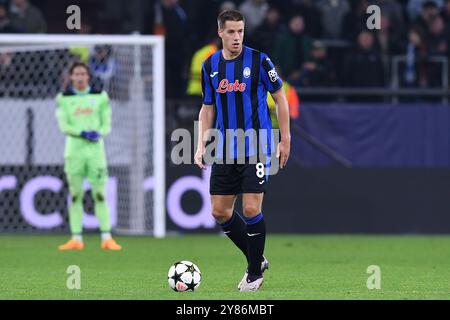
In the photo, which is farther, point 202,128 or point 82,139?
point 82,139

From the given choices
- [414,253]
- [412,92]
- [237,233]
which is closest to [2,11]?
[412,92]

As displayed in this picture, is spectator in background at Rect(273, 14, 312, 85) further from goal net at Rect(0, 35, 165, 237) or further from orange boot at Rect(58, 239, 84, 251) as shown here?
orange boot at Rect(58, 239, 84, 251)

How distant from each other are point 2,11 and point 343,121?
493 centimetres

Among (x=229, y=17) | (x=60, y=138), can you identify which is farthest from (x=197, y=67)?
(x=229, y=17)

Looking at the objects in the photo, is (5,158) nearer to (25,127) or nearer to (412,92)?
(25,127)

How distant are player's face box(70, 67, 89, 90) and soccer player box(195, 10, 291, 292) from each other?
443 cm

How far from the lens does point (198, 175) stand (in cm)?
1611

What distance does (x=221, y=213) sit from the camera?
9328mm

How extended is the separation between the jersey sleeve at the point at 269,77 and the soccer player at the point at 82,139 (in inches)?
186

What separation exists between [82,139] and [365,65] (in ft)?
16.8

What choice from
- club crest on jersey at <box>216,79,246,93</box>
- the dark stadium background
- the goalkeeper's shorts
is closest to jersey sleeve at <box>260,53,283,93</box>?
club crest on jersey at <box>216,79,246,93</box>

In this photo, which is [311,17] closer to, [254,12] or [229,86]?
[254,12]

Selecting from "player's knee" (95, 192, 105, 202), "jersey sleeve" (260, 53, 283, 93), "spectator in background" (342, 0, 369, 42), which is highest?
"spectator in background" (342, 0, 369, 42)

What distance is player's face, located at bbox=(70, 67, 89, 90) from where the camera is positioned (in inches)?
533
